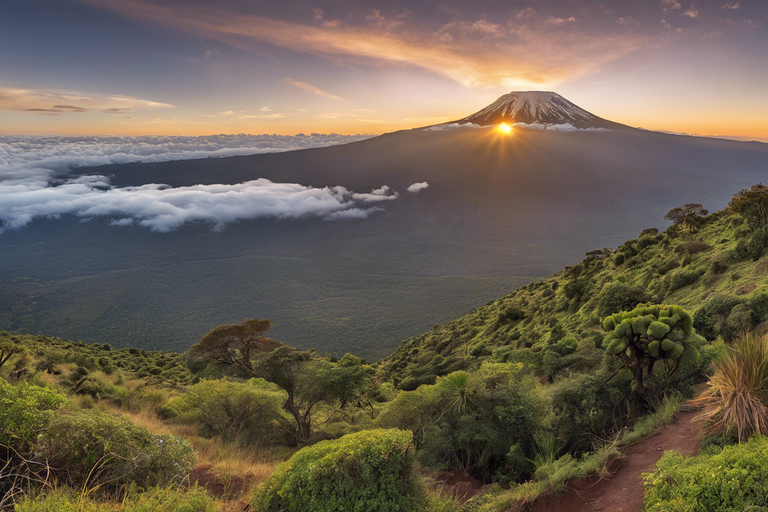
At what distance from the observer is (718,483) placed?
353 centimetres

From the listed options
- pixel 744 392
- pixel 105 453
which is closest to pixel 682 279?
pixel 744 392

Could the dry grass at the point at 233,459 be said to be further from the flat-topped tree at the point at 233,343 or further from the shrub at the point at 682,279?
the shrub at the point at 682,279

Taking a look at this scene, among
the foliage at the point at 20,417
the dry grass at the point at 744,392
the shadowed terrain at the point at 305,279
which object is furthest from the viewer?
the shadowed terrain at the point at 305,279

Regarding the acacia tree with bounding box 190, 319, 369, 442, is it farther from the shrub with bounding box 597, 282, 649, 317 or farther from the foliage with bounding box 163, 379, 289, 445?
the shrub with bounding box 597, 282, 649, 317

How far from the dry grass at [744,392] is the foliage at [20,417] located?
28.7ft

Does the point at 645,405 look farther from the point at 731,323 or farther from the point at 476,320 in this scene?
the point at 476,320

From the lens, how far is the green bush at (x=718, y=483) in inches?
134

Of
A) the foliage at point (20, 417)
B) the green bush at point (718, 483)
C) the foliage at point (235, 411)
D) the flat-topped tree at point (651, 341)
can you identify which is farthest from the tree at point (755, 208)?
the foliage at point (20, 417)

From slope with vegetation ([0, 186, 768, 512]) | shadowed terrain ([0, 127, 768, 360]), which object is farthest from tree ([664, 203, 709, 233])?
shadowed terrain ([0, 127, 768, 360])

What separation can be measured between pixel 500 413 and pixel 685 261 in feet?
54.0

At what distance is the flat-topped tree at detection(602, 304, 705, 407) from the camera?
680 centimetres

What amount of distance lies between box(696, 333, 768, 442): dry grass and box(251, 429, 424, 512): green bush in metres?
4.04

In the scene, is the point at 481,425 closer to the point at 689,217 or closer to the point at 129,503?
the point at 129,503

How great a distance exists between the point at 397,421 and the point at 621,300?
10271 millimetres
